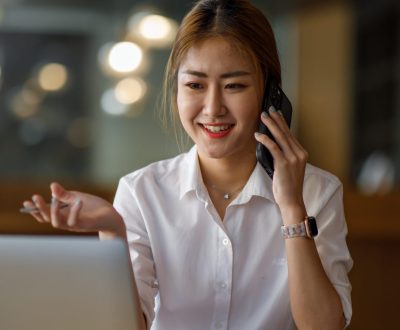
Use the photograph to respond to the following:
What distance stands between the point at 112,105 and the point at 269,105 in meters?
6.40

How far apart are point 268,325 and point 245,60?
0.49m

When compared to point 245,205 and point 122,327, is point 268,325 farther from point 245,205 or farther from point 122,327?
point 122,327

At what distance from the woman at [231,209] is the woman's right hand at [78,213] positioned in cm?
24

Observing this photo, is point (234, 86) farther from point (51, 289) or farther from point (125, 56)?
point (125, 56)

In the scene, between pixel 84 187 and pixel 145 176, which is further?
pixel 84 187

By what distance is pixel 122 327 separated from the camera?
1033 millimetres

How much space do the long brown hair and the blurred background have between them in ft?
19.1

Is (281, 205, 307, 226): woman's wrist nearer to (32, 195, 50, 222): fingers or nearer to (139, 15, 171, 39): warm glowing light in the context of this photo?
(32, 195, 50, 222): fingers

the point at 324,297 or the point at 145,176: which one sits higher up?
the point at 145,176

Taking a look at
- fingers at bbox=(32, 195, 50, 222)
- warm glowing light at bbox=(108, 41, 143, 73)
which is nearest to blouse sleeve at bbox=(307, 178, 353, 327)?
fingers at bbox=(32, 195, 50, 222)

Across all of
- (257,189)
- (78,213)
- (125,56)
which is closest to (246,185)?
(257,189)

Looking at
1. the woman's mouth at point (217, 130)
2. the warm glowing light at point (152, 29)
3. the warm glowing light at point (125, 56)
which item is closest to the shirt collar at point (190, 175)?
the woman's mouth at point (217, 130)

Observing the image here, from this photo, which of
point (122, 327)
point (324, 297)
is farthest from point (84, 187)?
point (122, 327)

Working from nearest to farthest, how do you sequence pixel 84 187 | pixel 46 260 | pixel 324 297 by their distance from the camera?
1. pixel 46 260
2. pixel 324 297
3. pixel 84 187
